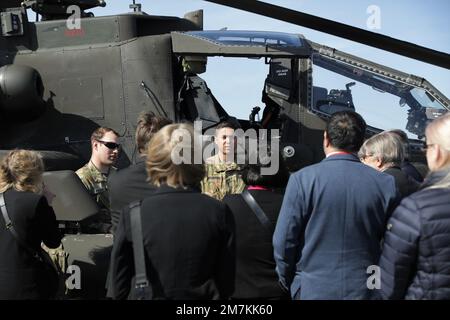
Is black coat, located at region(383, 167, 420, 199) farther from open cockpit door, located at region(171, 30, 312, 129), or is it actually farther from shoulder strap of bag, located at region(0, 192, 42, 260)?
shoulder strap of bag, located at region(0, 192, 42, 260)

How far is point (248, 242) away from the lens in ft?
11.8

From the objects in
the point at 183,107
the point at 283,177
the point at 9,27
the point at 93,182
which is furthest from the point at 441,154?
the point at 9,27

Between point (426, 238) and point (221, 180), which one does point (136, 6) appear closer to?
point (221, 180)

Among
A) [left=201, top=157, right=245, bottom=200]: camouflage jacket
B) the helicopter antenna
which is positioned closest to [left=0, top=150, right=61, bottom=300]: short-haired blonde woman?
[left=201, top=157, right=245, bottom=200]: camouflage jacket

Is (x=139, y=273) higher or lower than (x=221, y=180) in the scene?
higher

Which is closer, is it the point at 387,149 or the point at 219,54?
the point at 387,149

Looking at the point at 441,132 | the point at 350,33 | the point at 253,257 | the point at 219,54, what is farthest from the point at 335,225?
the point at 219,54

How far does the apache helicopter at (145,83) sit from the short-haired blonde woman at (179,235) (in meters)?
2.69

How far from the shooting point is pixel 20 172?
3.75 meters

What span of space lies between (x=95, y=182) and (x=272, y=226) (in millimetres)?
2083

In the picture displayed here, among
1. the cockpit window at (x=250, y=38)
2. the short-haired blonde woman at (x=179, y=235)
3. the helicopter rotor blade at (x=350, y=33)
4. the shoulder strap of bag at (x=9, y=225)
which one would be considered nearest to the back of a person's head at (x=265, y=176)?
the short-haired blonde woman at (x=179, y=235)

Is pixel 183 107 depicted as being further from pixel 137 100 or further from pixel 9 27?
pixel 9 27

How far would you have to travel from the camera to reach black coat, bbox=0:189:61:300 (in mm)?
3645

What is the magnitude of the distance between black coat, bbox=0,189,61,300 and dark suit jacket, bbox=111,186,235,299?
0.91 m
